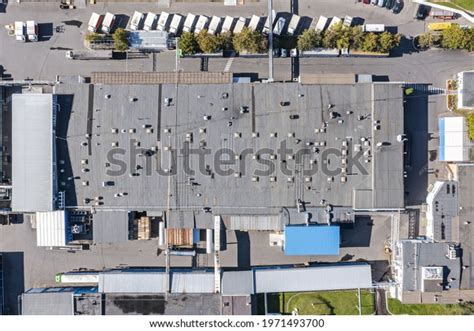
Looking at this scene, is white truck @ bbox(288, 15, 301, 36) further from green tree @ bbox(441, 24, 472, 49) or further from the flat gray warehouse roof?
the flat gray warehouse roof

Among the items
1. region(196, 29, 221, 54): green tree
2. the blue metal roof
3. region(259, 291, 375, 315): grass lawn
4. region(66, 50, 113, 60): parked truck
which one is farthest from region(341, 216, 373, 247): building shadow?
region(66, 50, 113, 60): parked truck

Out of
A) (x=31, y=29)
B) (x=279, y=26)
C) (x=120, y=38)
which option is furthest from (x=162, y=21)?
(x=31, y=29)

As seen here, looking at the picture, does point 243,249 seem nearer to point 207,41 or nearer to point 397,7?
point 207,41

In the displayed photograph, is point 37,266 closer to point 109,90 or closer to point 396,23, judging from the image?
point 109,90

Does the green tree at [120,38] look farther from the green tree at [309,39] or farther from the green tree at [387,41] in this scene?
the green tree at [387,41]

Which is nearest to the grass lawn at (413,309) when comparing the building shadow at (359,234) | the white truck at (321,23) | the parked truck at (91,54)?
the building shadow at (359,234)
